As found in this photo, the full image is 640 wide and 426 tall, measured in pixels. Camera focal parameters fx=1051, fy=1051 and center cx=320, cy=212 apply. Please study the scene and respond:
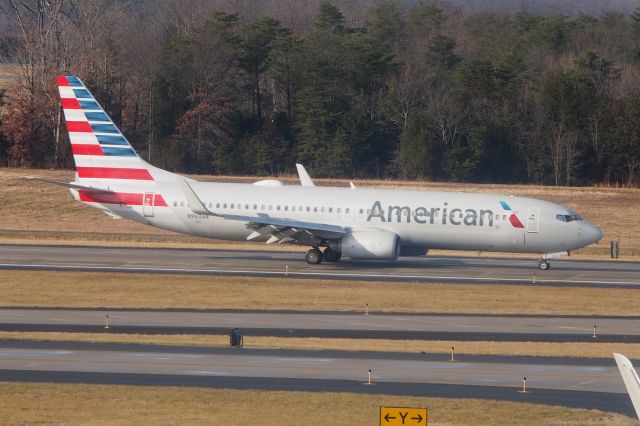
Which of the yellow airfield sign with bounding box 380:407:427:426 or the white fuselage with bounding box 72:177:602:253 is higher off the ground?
the white fuselage with bounding box 72:177:602:253

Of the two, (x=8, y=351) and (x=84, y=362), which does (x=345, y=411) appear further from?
(x=8, y=351)

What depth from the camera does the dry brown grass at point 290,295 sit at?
38.7 m

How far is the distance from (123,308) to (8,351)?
9.24 metres

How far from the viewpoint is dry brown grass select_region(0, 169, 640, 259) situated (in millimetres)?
62428

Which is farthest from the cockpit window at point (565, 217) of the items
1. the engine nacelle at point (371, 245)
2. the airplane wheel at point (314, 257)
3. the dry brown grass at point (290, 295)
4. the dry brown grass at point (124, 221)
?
the airplane wheel at point (314, 257)

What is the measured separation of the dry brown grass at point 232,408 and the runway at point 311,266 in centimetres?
2278

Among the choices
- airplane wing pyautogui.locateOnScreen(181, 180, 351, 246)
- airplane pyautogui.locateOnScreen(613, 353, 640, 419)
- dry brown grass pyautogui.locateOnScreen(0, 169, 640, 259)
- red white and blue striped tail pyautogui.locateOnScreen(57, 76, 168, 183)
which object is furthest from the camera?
dry brown grass pyautogui.locateOnScreen(0, 169, 640, 259)

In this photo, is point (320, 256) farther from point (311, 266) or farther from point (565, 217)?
point (565, 217)

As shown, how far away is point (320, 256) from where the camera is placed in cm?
5078

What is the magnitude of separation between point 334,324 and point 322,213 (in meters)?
16.2

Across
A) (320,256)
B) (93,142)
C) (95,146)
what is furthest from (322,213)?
(93,142)

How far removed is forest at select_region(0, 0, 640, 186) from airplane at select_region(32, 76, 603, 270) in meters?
43.6

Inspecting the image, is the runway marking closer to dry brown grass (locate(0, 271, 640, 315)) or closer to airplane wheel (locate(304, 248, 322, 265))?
dry brown grass (locate(0, 271, 640, 315))

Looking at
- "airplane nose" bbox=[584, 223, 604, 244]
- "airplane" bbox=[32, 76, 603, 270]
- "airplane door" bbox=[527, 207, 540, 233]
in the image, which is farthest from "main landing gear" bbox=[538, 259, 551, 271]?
"airplane nose" bbox=[584, 223, 604, 244]
